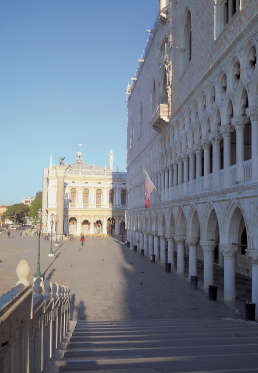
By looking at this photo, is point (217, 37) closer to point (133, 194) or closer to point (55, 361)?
point (55, 361)

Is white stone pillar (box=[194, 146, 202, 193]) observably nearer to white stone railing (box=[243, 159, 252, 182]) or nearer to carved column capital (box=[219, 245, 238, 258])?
carved column capital (box=[219, 245, 238, 258])

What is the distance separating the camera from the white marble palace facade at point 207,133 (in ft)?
44.1

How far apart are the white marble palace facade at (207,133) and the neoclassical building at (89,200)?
122 feet

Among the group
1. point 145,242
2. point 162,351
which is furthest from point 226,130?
point 145,242

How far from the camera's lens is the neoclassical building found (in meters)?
68.8

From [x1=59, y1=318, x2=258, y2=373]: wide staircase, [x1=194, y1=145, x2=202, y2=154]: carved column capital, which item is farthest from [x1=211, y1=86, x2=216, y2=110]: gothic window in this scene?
[x1=59, y1=318, x2=258, y2=373]: wide staircase

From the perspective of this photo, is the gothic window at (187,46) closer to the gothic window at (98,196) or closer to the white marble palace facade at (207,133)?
the white marble palace facade at (207,133)

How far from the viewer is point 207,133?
1822 centimetres

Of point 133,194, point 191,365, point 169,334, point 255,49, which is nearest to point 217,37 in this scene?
point 255,49

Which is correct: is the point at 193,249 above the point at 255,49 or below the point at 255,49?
below

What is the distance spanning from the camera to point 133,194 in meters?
45.6

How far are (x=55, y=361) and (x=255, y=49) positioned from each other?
1250 centimetres

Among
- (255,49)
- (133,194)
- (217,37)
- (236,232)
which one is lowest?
(236,232)

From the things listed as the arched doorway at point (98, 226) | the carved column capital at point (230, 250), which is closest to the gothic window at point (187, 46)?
the carved column capital at point (230, 250)
